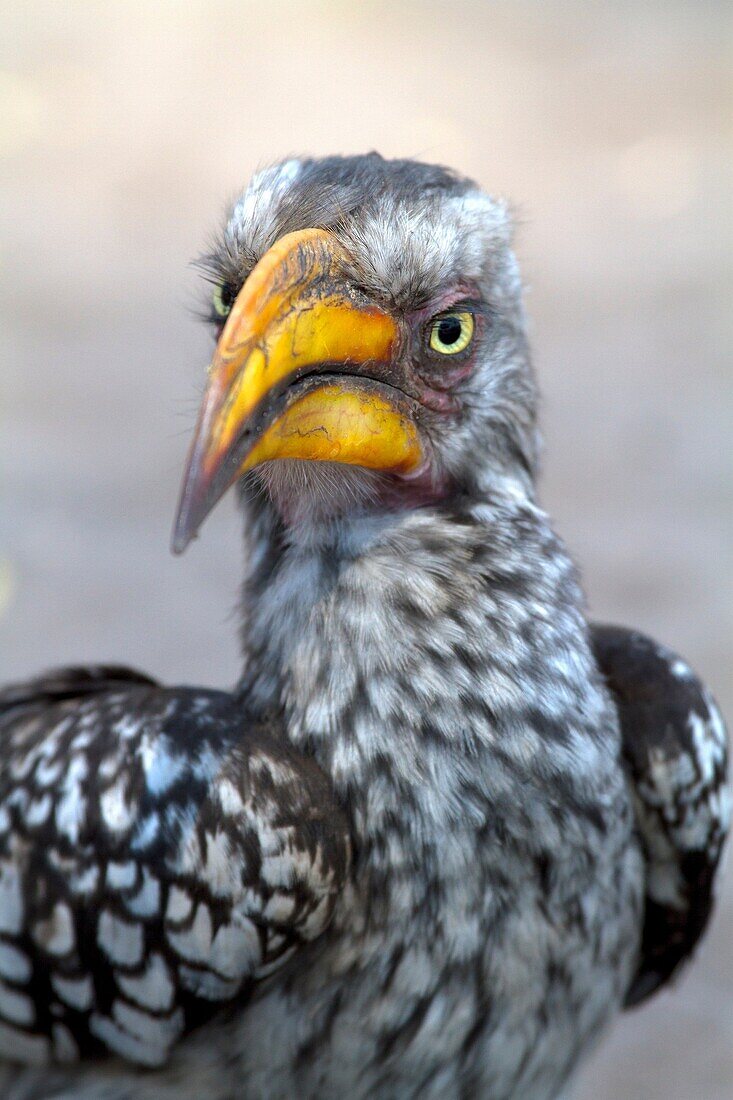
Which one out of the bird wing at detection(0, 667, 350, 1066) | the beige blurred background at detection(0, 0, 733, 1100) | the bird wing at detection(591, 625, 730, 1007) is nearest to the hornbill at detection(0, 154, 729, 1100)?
the bird wing at detection(0, 667, 350, 1066)

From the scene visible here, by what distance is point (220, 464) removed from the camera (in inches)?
73.0

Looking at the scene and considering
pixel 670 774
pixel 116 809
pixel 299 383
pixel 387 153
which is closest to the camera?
pixel 299 383

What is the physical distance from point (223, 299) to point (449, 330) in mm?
378

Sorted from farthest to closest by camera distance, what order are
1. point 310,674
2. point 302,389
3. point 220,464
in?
point 310,674 < point 302,389 < point 220,464

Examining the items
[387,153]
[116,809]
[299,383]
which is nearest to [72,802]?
[116,809]

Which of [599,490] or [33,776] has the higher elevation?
[599,490]

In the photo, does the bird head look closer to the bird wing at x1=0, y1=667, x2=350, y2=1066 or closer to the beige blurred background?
the bird wing at x1=0, y1=667, x2=350, y2=1066

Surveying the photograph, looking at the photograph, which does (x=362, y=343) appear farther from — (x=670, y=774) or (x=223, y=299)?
(x=670, y=774)

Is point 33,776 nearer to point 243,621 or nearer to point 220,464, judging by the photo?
point 243,621

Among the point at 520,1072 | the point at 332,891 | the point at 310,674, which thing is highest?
the point at 310,674

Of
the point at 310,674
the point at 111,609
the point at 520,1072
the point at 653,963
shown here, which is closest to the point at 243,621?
the point at 310,674

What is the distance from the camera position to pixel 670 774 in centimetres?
257

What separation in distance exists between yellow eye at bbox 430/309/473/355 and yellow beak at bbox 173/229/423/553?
0.33 feet

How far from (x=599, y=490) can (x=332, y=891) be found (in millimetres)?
4729
